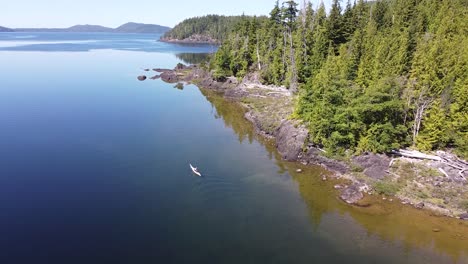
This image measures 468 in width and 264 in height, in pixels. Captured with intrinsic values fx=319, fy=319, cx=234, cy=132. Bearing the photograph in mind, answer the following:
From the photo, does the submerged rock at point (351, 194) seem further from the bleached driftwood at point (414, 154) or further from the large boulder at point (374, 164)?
the bleached driftwood at point (414, 154)

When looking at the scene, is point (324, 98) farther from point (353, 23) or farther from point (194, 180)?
point (353, 23)

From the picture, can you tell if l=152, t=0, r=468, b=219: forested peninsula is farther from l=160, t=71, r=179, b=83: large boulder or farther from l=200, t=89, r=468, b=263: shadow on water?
l=160, t=71, r=179, b=83: large boulder

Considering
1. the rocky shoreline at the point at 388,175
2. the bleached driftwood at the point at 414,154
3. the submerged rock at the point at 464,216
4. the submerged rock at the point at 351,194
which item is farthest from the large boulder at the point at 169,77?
the submerged rock at the point at 464,216

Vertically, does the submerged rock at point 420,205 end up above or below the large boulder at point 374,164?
below

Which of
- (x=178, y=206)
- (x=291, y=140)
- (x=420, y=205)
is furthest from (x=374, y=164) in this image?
(x=178, y=206)

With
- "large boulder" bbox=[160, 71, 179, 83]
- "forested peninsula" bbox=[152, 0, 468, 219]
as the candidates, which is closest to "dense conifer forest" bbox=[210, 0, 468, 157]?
"forested peninsula" bbox=[152, 0, 468, 219]

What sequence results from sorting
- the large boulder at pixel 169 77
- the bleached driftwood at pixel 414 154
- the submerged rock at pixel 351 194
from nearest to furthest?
the submerged rock at pixel 351 194
the bleached driftwood at pixel 414 154
the large boulder at pixel 169 77
